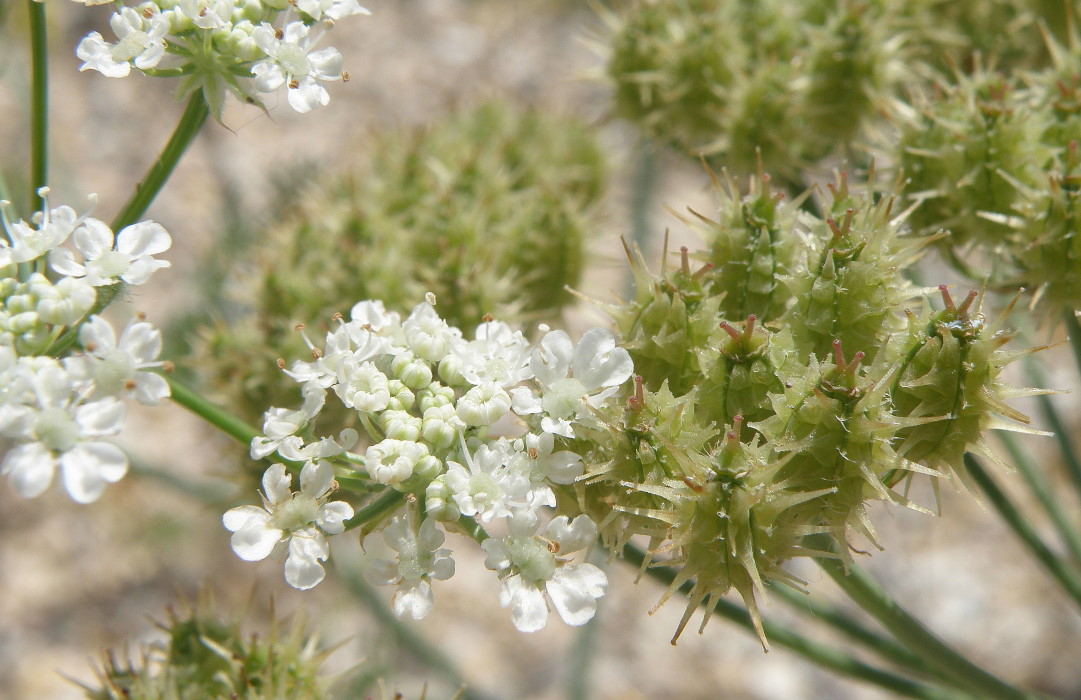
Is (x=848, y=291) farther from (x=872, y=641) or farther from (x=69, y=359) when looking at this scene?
(x=69, y=359)

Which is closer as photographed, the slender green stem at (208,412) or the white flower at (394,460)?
the white flower at (394,460)

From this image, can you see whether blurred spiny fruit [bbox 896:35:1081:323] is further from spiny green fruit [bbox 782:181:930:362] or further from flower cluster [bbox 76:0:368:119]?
flower cluster [bbox 76:0:368:119]

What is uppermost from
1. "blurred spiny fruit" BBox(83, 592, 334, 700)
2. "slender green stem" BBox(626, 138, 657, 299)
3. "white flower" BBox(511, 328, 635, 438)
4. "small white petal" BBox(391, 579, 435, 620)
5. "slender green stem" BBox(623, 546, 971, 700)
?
"white flower" BBox(511, 328, 635, 438)

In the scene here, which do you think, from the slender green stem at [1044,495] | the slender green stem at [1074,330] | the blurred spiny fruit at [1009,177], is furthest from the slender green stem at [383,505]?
the slender green stem at [1044,495]

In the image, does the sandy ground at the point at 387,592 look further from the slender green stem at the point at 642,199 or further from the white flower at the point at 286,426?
→ the white flower at the point at 286,426

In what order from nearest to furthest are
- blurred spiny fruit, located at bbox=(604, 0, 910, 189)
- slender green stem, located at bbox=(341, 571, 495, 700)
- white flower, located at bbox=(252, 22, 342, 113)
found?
1. white flower, located at bbox=(252, 22, 342, 113)
2. blurred spiny fruit, located at bbox=(604, 0, 910, 189)
3. slender green stem, located at bbox=(341, 571, 495, 700)

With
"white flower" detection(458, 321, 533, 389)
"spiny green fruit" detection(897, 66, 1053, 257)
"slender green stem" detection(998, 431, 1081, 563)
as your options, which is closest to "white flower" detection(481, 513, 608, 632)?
"white flower" detection(458, 321, 533, 389)

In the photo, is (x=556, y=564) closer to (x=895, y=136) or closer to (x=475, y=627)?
(x=895, y=136)
